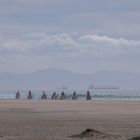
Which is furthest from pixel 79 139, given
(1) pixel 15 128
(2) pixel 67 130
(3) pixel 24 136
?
(1) pixel 15 128

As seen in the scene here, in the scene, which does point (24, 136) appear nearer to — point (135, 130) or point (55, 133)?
point (55, 133)

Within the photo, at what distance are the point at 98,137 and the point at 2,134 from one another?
389cm

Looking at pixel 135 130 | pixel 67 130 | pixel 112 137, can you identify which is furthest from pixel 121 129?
pixel 112 137

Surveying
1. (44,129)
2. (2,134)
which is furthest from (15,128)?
(2,134)

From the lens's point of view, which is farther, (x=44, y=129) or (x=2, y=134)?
(x=44, y=129)

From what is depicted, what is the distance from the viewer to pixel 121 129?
79.3 feet

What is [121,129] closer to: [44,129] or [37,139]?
[44,129]

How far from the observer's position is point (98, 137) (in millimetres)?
20141

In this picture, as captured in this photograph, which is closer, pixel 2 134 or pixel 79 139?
pixel 79 139

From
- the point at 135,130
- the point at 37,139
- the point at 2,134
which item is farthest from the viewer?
the point at 135,130

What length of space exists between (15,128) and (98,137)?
5598mm

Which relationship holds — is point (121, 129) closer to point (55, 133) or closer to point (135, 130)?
point (135, 130)

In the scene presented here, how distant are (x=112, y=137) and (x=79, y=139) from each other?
3.95ft

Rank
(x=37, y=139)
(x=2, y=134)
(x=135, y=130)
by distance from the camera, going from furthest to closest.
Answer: (x=135, y=130) → (x=2, y=134) → (x=37, y=139)
